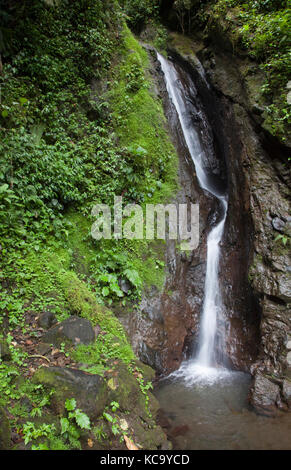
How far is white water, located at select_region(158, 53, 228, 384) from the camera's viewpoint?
6.50 meters

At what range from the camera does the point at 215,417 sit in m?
4.76

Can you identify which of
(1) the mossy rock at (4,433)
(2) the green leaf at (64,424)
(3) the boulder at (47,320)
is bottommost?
(2) the green leaf at (64,424)

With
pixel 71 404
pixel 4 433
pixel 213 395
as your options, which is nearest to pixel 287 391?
pixel 213 395

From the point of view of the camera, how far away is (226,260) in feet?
26.2

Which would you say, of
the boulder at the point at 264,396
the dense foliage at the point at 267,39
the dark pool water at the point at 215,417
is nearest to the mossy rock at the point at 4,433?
the dark pool water at the point at 215,417

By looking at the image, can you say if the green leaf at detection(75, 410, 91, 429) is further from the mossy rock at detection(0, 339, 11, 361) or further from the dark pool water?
the dark pool water

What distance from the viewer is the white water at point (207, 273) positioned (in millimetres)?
6499

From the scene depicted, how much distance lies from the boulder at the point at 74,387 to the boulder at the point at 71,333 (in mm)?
651

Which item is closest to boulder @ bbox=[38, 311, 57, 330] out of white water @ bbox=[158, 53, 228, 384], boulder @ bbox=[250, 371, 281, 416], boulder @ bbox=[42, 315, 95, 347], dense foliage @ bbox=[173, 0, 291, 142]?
boulder @ bbox=[42, 315, 95, 347]

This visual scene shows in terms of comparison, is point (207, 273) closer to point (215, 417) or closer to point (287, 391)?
point (287, 391)

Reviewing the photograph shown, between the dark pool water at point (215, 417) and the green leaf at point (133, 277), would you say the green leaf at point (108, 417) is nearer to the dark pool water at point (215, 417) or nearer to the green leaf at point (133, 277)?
the dark pool water at point (215, 417)

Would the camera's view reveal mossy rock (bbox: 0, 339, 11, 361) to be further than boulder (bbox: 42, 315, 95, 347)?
No

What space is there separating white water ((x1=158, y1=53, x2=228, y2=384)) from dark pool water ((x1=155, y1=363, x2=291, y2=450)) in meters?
0.33
